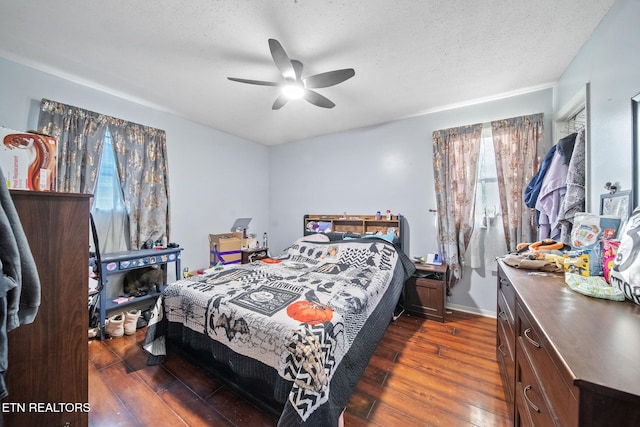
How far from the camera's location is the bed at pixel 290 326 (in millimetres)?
1186

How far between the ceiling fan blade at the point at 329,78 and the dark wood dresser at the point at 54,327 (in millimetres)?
1751

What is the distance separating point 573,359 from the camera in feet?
1.89

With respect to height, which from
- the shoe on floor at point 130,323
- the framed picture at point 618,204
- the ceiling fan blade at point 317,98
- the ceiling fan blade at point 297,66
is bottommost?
the shoe on floor at point 130,323

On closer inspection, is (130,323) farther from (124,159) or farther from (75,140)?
(75,140)

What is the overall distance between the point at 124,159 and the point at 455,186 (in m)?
4.13

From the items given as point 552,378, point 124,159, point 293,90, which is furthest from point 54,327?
point 124,159

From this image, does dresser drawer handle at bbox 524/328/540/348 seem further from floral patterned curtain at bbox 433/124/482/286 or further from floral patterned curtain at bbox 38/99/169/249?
floral patterned curtain at bbox 38/99/169/249

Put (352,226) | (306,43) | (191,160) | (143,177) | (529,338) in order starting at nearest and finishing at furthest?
(529,338) < (306,43) < (143,177) < (191,160) < (352,226)

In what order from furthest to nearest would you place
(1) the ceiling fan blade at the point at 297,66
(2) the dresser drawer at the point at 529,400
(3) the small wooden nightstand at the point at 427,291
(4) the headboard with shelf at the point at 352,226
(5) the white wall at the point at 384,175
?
1. (4) the headboard with shelf at the point at 352,226
2. (5) the white wall at the point at 384,175
3. (3) the small wooden nightstand at the point at 427,291
4. (1) the ceiling fan blade at the point at 297,66
5. (2) the dresser drawer at the point at 529,400

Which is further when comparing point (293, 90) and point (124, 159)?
point (124, 159)

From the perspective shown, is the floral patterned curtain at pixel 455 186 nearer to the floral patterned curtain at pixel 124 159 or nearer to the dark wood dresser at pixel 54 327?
the dark wood dresser at pixel 54 327

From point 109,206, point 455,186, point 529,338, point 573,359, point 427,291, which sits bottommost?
point 427,291

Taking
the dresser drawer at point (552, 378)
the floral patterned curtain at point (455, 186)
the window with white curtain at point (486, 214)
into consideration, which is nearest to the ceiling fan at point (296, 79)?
the floral patterned curtain at point (455, 186)

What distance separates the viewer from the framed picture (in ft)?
3.93
